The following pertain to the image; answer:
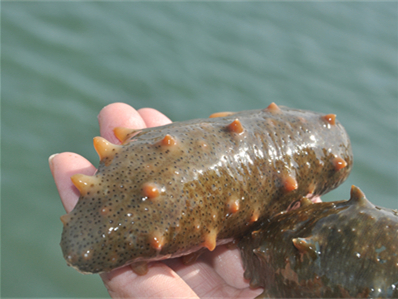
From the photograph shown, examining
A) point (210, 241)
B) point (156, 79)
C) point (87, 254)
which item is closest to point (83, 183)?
point (87, 254)

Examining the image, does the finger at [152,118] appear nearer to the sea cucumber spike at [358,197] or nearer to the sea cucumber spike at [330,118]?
the sea cucumber spike at [330,118]

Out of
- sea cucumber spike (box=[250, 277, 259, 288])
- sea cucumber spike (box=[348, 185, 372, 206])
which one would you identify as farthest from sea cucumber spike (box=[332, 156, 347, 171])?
sea cucumber spike (box=[250, 277, 259, 288])

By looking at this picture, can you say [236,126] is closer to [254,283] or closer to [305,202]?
[305,202]

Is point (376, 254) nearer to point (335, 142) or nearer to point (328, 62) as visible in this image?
point (335, 142)

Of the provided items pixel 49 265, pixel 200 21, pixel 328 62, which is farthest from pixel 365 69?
pixel 49 265

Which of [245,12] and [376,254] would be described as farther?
[245,12]

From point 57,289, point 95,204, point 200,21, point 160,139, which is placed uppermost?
point 200,21

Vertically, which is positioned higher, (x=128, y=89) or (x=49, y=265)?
(x=128, y=89)

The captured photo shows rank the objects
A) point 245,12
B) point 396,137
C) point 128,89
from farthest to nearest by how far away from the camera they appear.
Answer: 1. point 245,12
2. point 396,137
3. point 128,89
